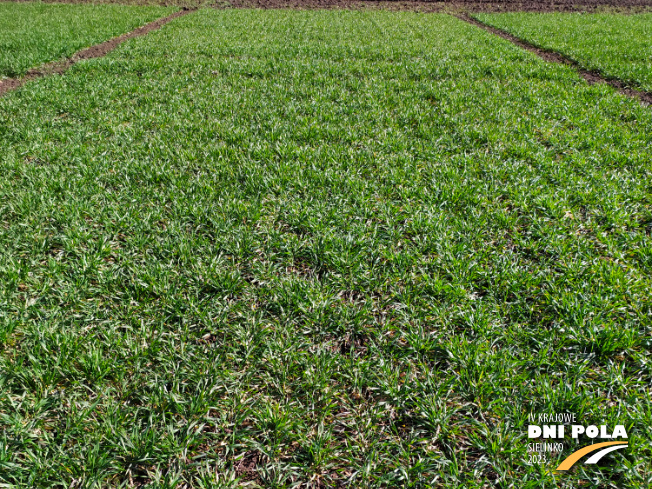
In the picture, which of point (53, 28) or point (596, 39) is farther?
point (53, 28)

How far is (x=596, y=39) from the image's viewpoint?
35.6 ft

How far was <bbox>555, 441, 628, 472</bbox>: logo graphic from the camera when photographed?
1.84 m

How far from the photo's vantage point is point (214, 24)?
13078 mm

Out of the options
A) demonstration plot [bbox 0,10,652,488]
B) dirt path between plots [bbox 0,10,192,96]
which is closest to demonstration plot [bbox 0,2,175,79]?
dirt path between plots [bbox 0,10,192,96]

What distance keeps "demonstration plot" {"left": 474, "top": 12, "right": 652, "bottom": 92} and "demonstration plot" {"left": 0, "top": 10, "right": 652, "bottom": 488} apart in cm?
324

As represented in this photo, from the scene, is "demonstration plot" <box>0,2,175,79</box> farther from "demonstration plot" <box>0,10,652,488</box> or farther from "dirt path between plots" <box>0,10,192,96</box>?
"demonstration plot" <box>0,10,652,488</box>

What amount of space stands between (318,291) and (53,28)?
50.4 ft

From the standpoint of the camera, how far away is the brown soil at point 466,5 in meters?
18.3

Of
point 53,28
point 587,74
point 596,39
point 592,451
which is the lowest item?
point 592,451

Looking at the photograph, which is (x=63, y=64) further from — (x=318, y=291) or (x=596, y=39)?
(x=596, y=39)

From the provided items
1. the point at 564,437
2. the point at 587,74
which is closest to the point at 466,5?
the point at 587,74

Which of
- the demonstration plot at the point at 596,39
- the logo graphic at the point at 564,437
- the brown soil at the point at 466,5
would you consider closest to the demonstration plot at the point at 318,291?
the logo graphic at the point at 564,437

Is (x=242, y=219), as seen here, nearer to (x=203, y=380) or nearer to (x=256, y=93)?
(x=203, y=380)

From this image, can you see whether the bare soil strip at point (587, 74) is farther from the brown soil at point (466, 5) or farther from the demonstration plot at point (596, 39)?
the brown soil at point (466, 5)
